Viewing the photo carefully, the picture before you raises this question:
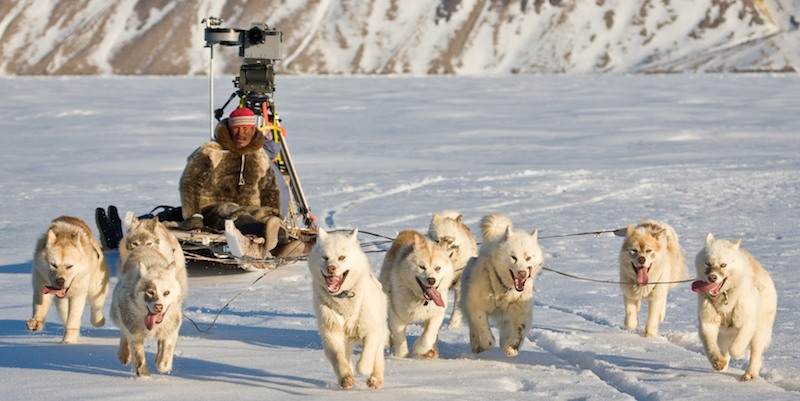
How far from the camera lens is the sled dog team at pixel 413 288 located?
5.52 meters

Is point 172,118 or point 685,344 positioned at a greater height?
point 172,118

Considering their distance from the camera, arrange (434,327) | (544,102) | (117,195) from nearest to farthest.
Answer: (434,327) → (117,195) → (544,102)

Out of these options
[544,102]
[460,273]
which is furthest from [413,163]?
[544,102]

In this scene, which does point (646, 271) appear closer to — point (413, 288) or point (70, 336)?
point (413, 288)

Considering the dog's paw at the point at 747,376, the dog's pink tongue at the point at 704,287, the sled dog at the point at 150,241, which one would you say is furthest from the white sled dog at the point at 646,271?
the sled dog at the point at 150,241

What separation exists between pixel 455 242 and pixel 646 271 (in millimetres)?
1212

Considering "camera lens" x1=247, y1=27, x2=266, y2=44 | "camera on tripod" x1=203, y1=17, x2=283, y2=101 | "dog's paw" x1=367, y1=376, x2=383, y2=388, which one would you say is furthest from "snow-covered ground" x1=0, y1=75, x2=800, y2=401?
"camera lens" x1=247, y1=27, x2=266, y2=44

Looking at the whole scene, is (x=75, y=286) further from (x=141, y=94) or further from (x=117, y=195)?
(x=141, y=94)

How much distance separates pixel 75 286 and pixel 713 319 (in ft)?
12.2

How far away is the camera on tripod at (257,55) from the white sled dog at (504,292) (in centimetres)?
480

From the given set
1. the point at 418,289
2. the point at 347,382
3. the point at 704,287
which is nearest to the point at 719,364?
the point at 704,287

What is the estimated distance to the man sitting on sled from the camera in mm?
9961

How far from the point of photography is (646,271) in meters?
6.98

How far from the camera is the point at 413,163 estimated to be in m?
20.3
